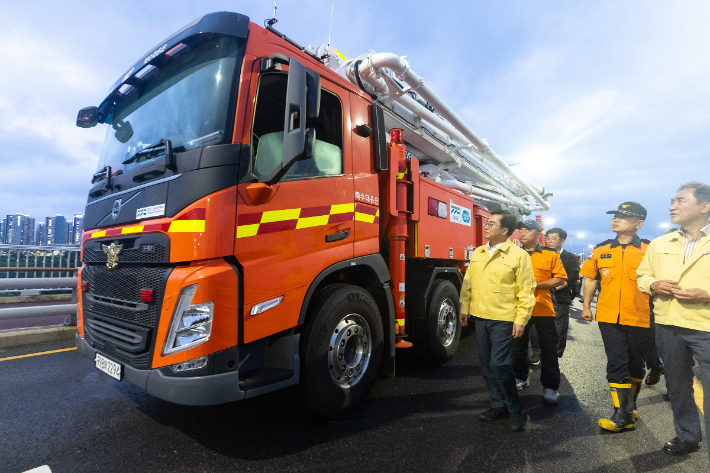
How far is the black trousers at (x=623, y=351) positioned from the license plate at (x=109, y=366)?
3.69 meters

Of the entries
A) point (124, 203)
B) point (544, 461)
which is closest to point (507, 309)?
point (544, 461)

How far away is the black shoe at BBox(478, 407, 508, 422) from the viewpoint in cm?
287

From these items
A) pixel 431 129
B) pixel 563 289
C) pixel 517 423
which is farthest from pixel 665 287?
pixel 431 129

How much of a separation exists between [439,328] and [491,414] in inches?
55.6

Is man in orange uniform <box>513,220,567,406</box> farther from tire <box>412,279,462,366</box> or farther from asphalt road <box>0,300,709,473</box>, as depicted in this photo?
tire <box>412,279,462,366</box>

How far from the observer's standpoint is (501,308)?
9.49 ft

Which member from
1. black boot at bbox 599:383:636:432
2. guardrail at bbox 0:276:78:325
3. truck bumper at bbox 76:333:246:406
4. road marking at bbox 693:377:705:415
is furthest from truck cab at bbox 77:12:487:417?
road marking at bbox 693:377:705:415

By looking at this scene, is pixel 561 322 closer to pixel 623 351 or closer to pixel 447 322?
pixel 447 322

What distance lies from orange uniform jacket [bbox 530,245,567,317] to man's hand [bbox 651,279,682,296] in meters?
1.09

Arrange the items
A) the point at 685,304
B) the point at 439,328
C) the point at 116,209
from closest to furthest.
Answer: the point at 685,304 → the point at 116,209 → the point at 439,328

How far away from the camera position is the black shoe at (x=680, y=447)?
245cm

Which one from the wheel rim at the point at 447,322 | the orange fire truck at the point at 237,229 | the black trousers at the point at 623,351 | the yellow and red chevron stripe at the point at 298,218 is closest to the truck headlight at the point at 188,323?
the orange fire truck at the point at 237,229

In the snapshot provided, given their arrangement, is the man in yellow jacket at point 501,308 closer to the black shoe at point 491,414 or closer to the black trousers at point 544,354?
the black shoe at point 491,414

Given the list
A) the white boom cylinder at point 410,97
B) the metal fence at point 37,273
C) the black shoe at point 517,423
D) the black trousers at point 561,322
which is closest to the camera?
the black shoe at point 517,423
